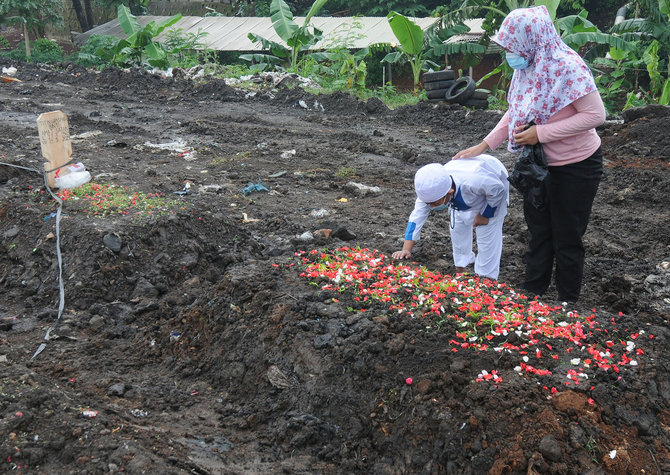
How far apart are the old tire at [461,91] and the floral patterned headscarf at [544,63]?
9393 mm

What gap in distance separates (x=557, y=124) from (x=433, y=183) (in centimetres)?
86

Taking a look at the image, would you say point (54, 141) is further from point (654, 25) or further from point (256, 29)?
point (256, 29)

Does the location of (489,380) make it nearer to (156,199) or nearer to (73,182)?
(156,199)

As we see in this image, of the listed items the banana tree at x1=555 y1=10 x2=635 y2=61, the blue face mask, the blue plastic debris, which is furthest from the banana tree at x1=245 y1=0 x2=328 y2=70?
the blue face mask

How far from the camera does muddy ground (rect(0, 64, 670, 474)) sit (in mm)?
2578

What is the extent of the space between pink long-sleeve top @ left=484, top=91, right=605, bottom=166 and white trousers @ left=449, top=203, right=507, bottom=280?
82 centimetres

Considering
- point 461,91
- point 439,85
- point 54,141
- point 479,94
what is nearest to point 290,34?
point 439,85

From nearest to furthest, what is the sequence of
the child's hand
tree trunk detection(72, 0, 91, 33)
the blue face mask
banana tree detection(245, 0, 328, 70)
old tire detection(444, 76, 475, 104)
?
the blue face mask
the child's hand
old tire detection(444, 76, 475, 104)
banana tree detection(245, 0, 328, 70)
tree trunk detection(72, 0, 91, 33)

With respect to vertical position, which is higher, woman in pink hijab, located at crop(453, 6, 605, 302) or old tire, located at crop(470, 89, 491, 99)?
woman in pink hijab, located at crop(453, 6, 605, 302)

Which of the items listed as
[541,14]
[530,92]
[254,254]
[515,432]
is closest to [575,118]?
[530,92]

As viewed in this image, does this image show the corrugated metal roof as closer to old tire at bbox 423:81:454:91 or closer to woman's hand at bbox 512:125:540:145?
old tire at bbox 423:81:454:91

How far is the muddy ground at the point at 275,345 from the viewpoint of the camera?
2.58 metres

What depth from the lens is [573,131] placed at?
11.6ft

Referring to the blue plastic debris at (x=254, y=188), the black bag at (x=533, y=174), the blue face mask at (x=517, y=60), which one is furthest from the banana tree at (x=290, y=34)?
the black bag at (x=533, y=174)
